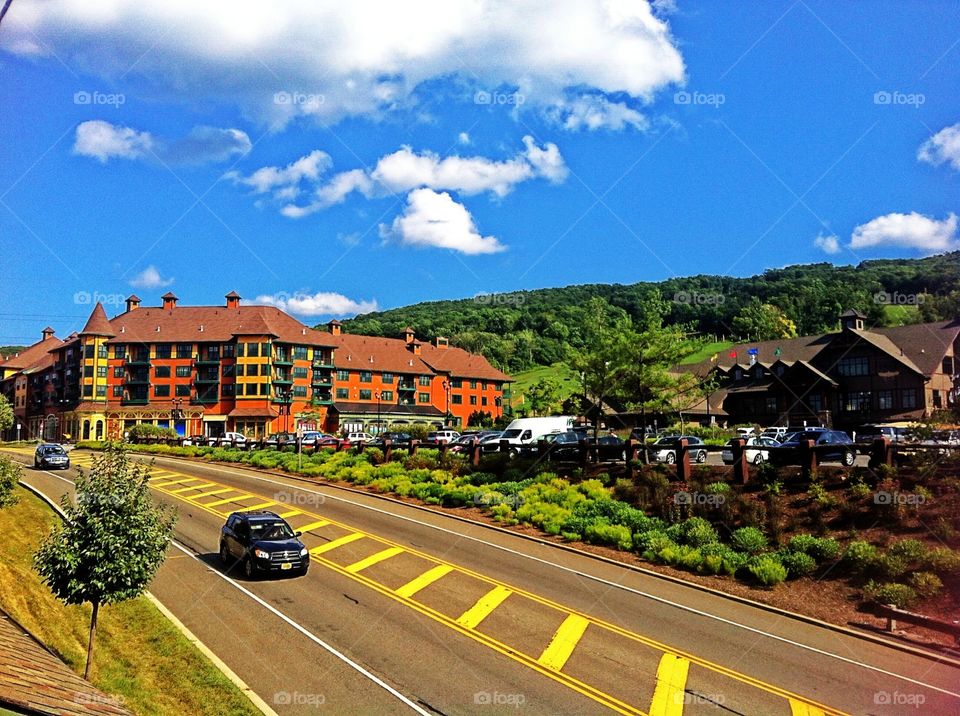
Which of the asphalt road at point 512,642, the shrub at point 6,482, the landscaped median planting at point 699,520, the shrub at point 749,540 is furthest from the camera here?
the shrub at point 6,482

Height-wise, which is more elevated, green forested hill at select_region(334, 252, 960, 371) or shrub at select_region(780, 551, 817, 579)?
green forested hill at select_region(334, 252, 960, 371)

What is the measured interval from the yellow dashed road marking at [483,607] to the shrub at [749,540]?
8633mm

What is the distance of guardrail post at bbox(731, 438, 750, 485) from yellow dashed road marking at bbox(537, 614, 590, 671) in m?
12.3

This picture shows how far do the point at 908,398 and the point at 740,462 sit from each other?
152ft

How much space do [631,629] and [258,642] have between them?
29.8 feet

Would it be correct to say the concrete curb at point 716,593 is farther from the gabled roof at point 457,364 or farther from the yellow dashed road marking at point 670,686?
the gabled roof at point 457,364

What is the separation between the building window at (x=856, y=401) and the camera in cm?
6619

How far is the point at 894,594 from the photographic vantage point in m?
18.6

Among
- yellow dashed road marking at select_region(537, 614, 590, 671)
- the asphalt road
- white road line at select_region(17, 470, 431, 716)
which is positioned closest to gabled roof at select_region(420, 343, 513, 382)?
the asphalt road

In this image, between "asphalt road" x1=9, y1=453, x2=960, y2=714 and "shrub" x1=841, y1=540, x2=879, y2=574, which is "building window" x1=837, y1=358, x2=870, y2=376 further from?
"asphalt road" x1=9, y1=453, x2=960, y2=714

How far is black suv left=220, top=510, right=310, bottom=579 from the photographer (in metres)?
21.1

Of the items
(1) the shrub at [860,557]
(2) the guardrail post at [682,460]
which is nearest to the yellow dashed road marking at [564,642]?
(1) the shrub at [860,557]

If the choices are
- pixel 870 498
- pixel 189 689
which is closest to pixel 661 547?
pixel 870 498

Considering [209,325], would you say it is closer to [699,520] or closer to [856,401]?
[856,401]
